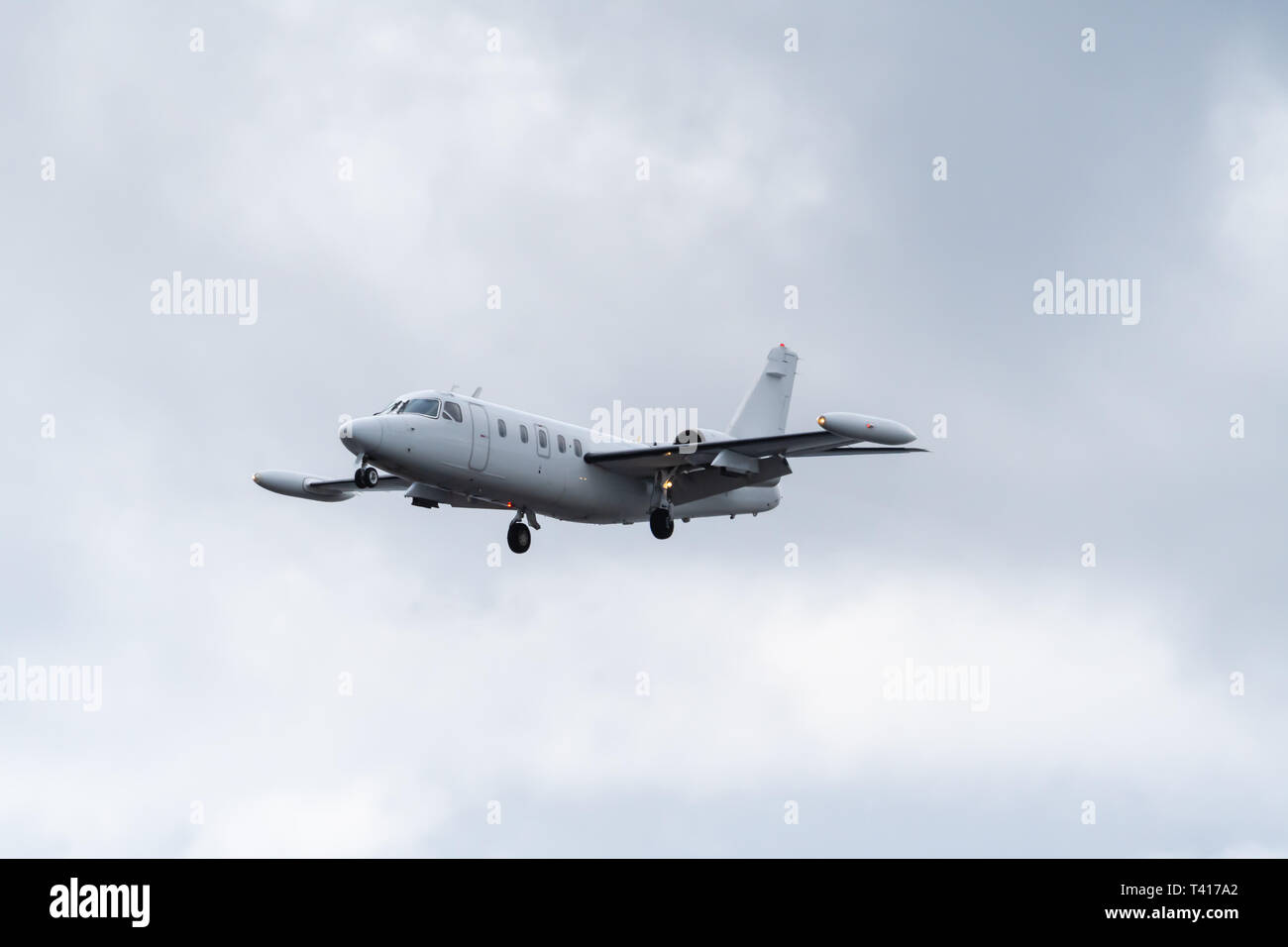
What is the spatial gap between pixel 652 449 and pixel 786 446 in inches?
162

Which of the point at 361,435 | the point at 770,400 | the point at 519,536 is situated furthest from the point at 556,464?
the point at 770,400

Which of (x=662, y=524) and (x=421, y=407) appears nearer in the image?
(x=421, y=407)

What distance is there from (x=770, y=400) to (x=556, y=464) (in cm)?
1165

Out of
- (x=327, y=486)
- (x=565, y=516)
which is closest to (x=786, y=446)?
(x=565, y=516)

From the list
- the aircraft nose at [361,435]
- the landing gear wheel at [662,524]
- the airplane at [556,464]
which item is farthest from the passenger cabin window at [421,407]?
the landing gear wheel at [662,524]

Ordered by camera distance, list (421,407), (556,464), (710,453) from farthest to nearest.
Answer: (710,453) < (556,464) < (421,407)

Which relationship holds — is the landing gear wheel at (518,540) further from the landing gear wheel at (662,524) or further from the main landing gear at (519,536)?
the landing gear wheel at (662,524)

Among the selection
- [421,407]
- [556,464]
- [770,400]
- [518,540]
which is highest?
[770,400]

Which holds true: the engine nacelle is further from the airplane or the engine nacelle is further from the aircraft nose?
the aircraft nose

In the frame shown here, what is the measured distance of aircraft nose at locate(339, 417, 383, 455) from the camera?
138 ft

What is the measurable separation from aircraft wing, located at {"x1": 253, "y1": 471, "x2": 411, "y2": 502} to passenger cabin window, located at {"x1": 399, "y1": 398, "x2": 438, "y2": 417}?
8.97 m

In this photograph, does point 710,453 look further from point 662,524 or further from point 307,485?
point 307,485

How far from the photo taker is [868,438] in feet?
136

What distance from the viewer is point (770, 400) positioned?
56312mm
